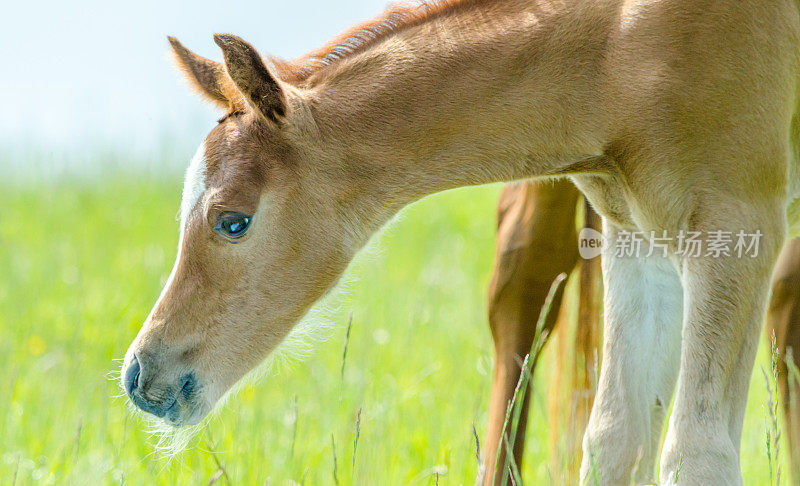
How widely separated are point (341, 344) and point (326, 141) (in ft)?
10.8

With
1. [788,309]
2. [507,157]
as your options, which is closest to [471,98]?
[507,157]

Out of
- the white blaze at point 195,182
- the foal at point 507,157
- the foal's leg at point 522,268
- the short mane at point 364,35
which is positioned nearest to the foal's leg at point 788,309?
the foal's leg at point 522,268

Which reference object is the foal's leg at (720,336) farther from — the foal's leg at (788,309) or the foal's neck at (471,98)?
the foal's leg at (788,309)

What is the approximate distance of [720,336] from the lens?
2.36m

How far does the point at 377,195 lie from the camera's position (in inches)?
102

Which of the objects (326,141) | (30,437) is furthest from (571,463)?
(30,437)

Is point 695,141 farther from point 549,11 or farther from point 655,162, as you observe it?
point 549,11

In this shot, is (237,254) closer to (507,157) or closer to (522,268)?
(507,157)

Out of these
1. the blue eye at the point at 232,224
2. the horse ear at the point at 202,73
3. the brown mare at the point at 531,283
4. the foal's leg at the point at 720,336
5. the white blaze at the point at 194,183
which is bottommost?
the brown mare at the point at 531,283

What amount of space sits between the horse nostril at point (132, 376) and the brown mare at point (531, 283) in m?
1.33

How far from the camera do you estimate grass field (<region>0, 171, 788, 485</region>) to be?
10.6 feet

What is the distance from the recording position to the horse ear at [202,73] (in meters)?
2.69

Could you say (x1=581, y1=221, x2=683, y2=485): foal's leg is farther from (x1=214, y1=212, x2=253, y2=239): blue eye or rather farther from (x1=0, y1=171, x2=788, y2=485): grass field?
(x1=214, y1=212, x2=253, y2=239): blue eye

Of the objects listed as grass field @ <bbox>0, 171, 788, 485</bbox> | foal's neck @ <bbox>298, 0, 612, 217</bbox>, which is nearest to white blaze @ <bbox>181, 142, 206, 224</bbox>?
foal's neck @ <bbox>298, 0, 612, 217</bbox>
